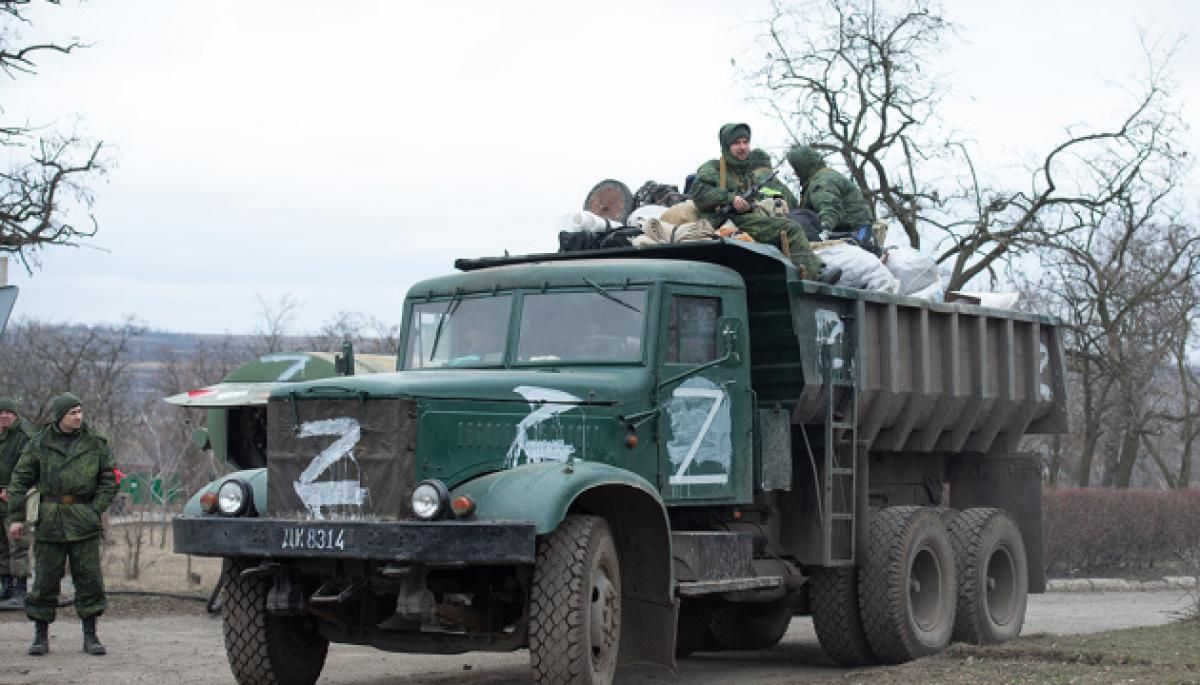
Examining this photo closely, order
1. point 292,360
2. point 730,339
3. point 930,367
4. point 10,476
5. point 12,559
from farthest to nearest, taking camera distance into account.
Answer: point 292,360
point 12,559
point 10,476
point 930,367
point 730,339

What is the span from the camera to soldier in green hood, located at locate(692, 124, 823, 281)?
11.3 meters

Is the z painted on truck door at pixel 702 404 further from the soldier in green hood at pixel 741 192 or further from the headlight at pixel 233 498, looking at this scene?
the headlight at pixel 233 498

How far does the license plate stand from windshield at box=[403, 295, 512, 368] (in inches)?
74.2

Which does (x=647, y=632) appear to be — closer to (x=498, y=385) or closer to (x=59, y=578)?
(x=498, y=385)

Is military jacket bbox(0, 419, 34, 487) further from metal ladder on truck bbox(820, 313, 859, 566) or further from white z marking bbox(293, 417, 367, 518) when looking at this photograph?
metal ladder on truck bbox(820, 313, 859, 566)

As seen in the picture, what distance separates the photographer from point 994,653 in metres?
10.5

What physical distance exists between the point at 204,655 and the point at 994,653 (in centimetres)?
526

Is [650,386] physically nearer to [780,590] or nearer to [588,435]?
[588,435]

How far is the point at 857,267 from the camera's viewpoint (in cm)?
1173

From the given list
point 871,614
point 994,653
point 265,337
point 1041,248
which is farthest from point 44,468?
point 265,337

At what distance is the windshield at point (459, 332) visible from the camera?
997cm

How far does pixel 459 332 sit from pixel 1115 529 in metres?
14.7

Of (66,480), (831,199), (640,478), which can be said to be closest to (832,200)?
(831,199)

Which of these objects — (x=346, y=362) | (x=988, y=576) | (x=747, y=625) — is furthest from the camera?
(x=988, y=576)
